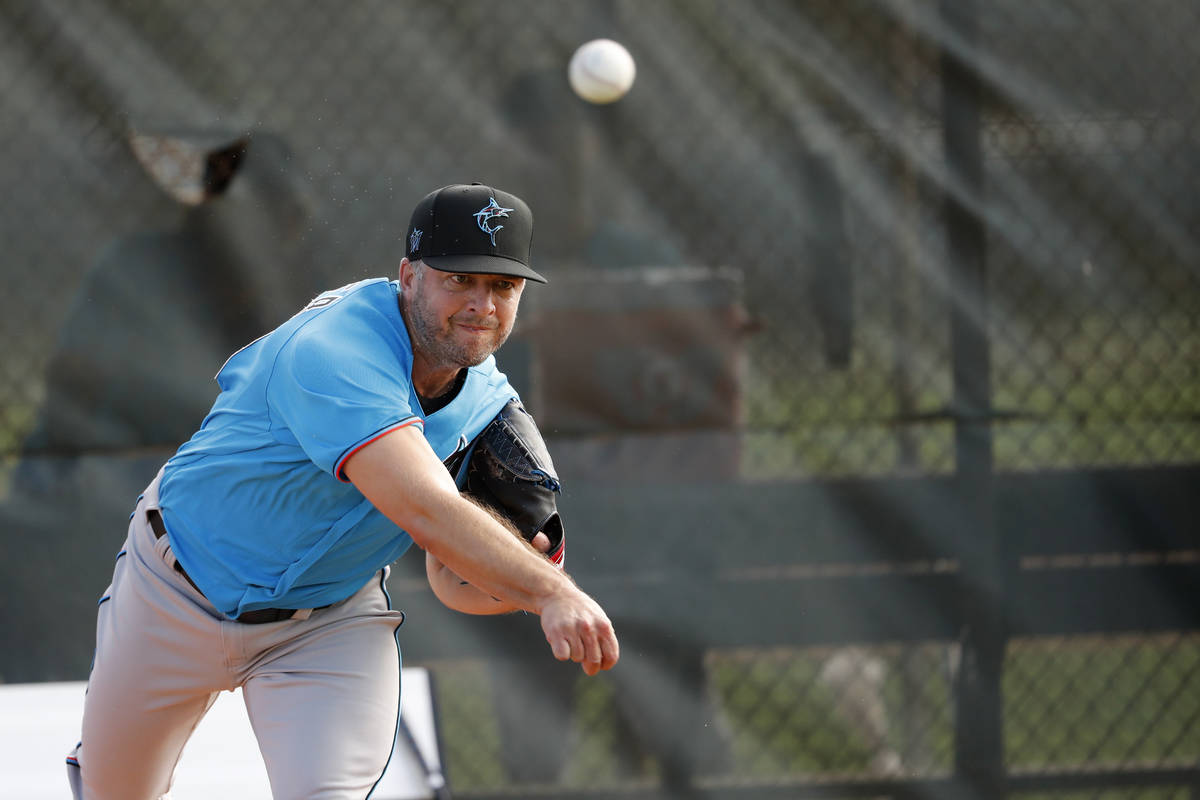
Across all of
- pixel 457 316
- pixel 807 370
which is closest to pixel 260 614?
pixel 457 316

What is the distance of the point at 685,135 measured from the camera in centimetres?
294

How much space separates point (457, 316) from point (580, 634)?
539 mm

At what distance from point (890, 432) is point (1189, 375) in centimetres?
82

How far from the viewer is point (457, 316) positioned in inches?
66.6

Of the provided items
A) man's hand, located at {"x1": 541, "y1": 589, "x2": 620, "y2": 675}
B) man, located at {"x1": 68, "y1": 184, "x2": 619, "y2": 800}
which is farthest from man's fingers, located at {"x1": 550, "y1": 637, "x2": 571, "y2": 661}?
man, located at {"x1": 68, "y1": 184, "x2": 619, "y2": 800}

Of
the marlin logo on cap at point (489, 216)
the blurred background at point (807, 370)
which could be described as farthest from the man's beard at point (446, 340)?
the blurred background at point (807, 370)

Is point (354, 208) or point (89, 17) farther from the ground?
point (89, 17)

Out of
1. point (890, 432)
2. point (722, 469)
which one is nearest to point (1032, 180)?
point (890, 432)

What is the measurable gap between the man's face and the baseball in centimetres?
129

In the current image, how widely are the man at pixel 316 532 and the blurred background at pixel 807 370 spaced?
1.02 metres

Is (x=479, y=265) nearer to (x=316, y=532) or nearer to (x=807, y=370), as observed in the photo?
(x=316, y=532)

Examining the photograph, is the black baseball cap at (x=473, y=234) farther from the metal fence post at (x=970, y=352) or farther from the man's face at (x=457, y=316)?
the metal fence post at (x=970, y=352)

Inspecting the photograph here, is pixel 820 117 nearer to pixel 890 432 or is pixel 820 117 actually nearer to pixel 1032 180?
pixel 1032 180

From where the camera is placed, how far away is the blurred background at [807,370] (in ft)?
9.39
